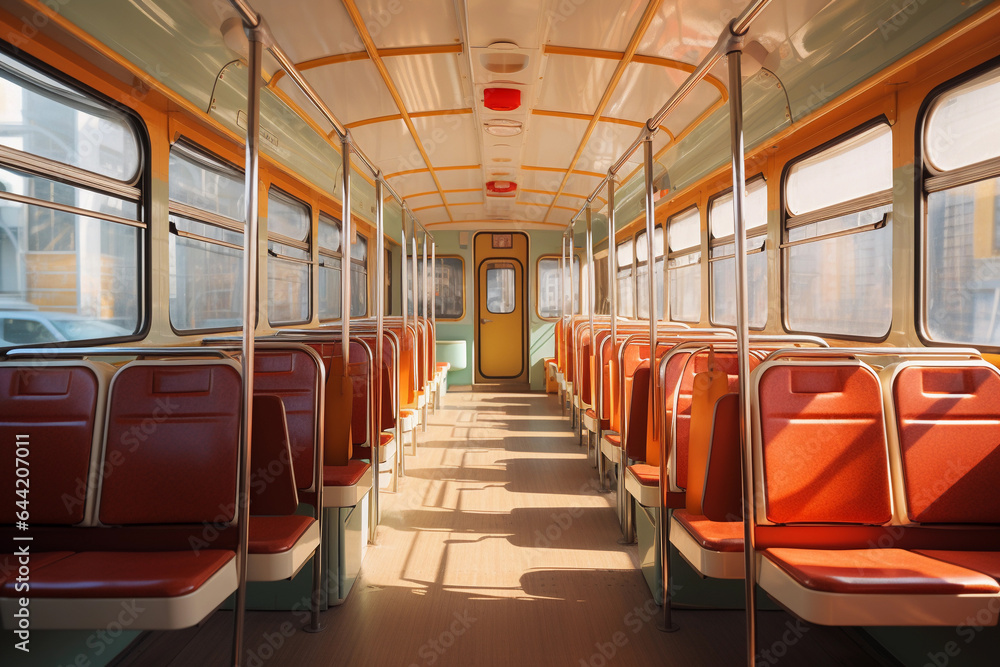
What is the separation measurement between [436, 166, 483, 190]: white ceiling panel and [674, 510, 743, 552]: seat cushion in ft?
14.6

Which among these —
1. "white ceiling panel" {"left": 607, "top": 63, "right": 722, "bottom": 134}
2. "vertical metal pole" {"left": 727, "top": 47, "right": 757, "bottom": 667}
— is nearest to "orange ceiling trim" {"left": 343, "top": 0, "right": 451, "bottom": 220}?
"white ceiling panel" {"left": 607, "top": 63, "right": 722, "bottom": 134}

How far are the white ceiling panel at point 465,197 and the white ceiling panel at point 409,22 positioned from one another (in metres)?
3.74

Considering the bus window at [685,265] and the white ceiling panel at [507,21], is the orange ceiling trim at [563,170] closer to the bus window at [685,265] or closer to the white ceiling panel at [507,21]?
the bus window at [685,265]

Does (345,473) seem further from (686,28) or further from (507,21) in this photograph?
(686,28)

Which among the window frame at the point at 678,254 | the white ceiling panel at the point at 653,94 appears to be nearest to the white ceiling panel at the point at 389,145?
the white ceiling panel at the point at 653,94

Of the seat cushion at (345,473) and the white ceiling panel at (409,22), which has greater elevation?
the white ceiling panel at (409,22)

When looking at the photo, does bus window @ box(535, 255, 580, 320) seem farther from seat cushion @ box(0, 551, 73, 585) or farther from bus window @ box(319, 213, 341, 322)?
seat cushion @ box(0, 551, 73, 585)

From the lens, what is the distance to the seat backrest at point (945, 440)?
5.65ft

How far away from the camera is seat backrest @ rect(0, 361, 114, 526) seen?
169 centimetres

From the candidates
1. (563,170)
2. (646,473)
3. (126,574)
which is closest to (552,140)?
(563,170)

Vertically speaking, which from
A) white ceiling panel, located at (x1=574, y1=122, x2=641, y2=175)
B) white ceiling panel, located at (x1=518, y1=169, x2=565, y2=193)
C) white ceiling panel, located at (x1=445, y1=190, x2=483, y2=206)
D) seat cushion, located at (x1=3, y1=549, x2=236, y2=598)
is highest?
white ceiling panel, located at (x1=445, y1=190, x2=483, y2=206)

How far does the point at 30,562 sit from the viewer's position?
158cm

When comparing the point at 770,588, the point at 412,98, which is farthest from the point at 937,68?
Result: the point at 412,98

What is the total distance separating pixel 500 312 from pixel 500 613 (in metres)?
7.67
